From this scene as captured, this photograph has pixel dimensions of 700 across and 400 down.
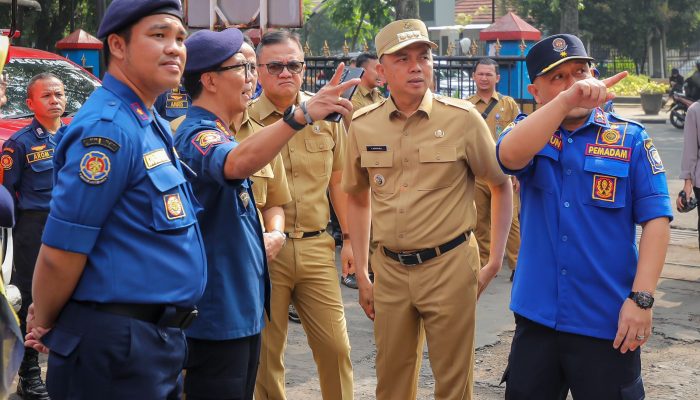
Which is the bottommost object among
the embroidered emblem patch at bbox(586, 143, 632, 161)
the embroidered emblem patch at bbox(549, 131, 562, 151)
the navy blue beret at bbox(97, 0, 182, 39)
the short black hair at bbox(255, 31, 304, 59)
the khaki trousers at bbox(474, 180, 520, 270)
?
the khaki trousers at bbox(474, 180, 520, 270)

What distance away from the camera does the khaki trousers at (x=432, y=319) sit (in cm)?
459

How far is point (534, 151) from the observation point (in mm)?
3688

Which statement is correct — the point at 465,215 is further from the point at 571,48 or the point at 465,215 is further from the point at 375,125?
the point at 571,48

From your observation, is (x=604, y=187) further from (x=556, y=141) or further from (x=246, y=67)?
(x=246, y=67)

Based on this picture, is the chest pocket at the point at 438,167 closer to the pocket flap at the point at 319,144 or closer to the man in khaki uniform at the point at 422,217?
the man in khaki uniform at the point at 422,217

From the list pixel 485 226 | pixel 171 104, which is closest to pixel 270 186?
pixel 171 104

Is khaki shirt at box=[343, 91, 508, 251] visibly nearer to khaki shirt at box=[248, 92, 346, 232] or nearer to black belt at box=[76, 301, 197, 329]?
khaki shirt at box=[248, 92, 346, 232]

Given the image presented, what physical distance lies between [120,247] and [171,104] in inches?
229

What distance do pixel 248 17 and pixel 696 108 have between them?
457 centimetres

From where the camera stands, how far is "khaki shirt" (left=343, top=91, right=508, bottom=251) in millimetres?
4613

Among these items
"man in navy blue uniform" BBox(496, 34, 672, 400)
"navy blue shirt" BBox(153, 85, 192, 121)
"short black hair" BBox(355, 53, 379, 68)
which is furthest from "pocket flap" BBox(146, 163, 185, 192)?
"short black hair" BBox(355, 53, 379, 68)

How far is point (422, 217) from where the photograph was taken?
15.1ft

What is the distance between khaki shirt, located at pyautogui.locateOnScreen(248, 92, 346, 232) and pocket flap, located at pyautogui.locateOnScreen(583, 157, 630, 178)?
73.1 inches

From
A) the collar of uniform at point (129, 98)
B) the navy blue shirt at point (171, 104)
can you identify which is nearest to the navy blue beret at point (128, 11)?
the collar of uniform at point (129, 98)
